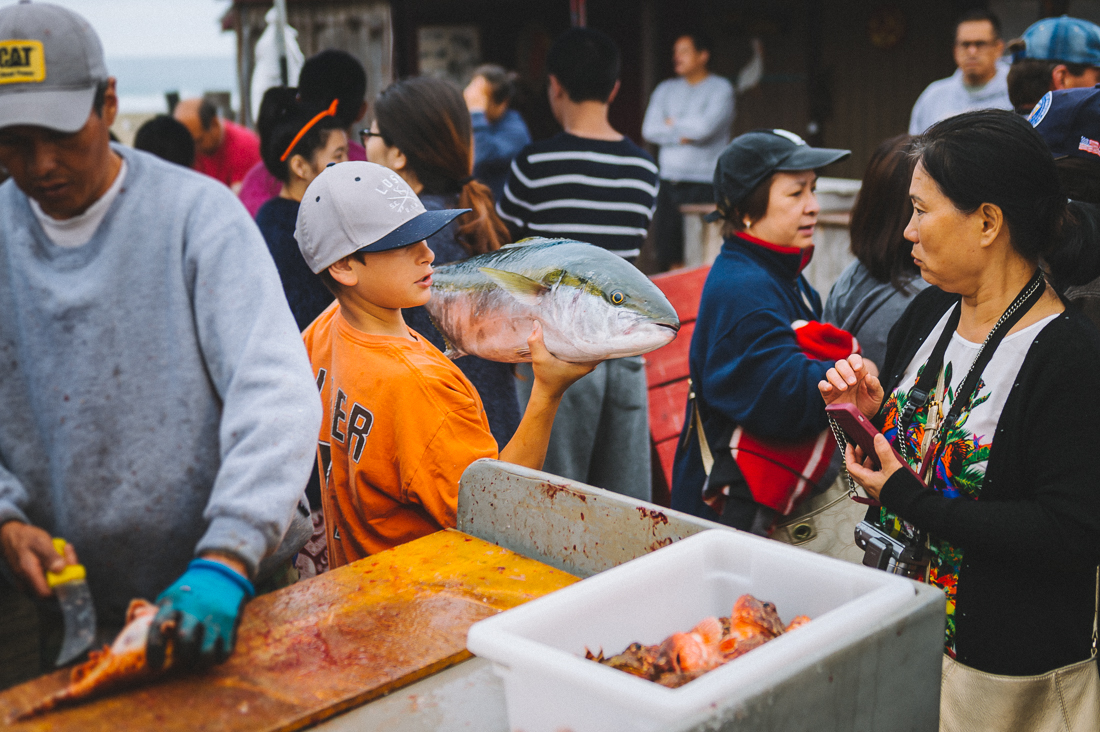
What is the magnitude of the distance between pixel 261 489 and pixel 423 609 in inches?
18.5

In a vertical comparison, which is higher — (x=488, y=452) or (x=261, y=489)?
(x=261, y=489)

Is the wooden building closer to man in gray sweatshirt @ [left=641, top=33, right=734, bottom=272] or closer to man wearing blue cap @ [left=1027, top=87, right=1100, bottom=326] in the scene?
man in gray sweatshirt @ [left=641, top=33, right=734, bottom=272]

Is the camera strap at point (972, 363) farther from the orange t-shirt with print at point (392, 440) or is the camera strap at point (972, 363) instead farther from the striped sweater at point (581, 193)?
the striped sweater at point (581, 193)

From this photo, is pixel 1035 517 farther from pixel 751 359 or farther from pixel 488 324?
pixel 488 324

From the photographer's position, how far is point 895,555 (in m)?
2.23

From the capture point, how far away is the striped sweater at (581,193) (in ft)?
13.3

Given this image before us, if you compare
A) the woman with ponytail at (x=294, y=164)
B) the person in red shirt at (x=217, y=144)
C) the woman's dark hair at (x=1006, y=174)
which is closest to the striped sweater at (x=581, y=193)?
the woman with ponytail at (x=294, y=164)

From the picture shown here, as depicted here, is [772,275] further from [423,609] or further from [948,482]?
[423,609]

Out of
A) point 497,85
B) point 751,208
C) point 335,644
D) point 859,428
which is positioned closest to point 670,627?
point 335,644

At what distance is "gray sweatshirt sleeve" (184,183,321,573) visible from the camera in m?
1.54

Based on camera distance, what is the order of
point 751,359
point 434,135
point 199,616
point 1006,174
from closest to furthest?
point 199,616 < point 1006,174 < point 751,359 < point 434,135

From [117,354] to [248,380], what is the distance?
0.23 m

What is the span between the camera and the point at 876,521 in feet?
8.12

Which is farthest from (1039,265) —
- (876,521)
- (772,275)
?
(772,275)
